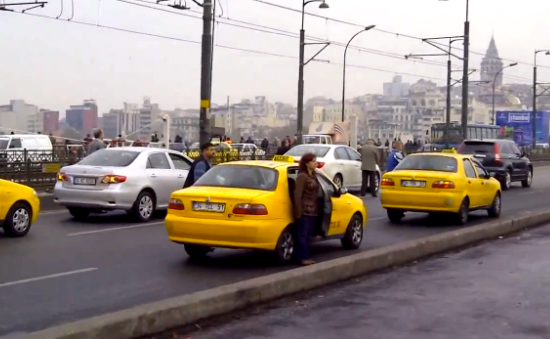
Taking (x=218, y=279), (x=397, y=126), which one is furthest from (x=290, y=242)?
(x=397, y=126)

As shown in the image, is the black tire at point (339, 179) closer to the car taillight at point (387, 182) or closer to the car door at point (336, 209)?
the car taillight at point (387, 182)

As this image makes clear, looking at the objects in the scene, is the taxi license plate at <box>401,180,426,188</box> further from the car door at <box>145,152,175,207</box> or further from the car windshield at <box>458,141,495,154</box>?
the car windshield at <box>458,141,495,154</box>

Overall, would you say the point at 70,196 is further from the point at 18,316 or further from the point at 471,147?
the point at 471,147

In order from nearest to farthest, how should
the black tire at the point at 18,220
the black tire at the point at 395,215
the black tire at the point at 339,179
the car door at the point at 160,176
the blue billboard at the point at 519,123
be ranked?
1. the black tire at the point at 18,220
2. the car door at the point at 160,176
3. the black tire at the point at 395,215
4. the black tire at the point at 339,179
5. the blue billboard at the point at 519,123

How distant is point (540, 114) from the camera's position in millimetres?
84375

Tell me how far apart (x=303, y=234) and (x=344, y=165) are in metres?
14.7

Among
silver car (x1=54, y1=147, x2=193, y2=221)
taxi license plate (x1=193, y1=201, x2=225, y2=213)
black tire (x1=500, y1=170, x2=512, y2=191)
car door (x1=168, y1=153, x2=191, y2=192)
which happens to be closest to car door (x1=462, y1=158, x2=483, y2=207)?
car door (x1=168, y1=153, x2=191, y2=192)

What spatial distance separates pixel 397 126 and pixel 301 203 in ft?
304

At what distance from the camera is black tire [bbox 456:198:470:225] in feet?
55.8

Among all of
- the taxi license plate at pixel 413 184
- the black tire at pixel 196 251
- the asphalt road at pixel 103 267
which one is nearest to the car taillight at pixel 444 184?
the taxi license plate at pixel 413 184

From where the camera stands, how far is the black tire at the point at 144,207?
55.2 feet

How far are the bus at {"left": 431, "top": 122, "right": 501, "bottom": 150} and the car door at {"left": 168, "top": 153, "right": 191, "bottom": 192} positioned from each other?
1457 inches

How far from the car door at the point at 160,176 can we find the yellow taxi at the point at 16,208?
3.29 meters

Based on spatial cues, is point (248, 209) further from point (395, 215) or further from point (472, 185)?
point (472, 185)
